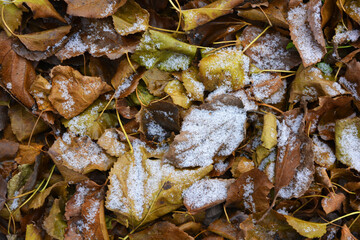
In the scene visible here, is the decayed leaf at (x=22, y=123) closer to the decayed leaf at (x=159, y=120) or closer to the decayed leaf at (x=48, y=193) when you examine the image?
the decayed leaf at (x=48, y=193)

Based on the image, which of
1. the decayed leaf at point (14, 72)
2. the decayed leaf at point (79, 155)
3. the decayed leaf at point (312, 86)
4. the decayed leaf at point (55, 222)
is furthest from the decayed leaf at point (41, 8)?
the decayed leaf at point (312, 86)

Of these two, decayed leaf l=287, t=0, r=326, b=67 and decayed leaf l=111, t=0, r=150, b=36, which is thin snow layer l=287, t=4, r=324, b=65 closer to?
decayed leaf l=287, t=0, r=326, b=67

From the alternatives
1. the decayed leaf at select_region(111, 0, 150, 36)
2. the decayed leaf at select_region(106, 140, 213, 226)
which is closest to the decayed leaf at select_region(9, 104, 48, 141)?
the decayed leaf at select_region(106, 140, 213, 226)

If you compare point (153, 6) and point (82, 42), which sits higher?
point (153, 6)

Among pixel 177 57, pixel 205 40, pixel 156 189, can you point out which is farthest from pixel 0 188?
pixel 205 40

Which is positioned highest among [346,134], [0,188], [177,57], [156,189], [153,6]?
[153,6]

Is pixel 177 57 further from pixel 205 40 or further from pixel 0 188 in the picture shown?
pixel 0 188
